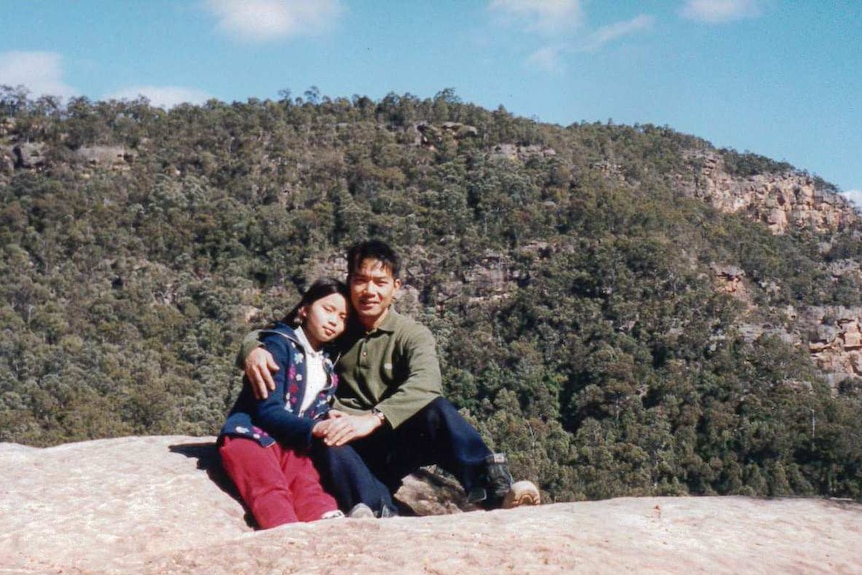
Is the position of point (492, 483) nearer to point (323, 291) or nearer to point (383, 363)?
point (383, 363)

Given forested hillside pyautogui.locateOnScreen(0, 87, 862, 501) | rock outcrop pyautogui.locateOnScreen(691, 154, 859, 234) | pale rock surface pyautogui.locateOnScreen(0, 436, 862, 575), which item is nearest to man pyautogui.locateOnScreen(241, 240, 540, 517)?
pale rock surface pyautogui.locateOnScreen(0, 436, 862, 575)

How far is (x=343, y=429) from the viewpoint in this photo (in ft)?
10.8

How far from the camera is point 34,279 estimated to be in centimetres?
3844

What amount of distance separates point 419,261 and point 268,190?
11.2m

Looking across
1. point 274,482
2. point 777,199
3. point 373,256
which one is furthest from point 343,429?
point 777,199

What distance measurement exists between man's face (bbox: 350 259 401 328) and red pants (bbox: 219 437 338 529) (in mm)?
653

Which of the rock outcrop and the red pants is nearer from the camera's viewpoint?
the red pants

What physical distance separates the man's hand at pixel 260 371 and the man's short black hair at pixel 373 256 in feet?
1.71

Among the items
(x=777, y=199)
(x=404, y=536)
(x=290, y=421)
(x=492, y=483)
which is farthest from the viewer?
(x=777, y=199)

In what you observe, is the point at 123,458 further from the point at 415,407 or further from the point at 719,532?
the point at 719,532

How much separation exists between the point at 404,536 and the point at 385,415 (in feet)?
2.88

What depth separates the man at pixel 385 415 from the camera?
3309mm

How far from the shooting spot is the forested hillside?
29.0 metres

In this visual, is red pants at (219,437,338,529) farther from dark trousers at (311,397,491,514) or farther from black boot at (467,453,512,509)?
black boot at (467,453,512,509)
